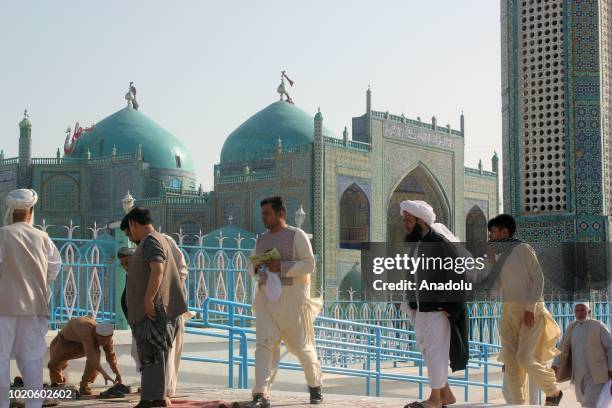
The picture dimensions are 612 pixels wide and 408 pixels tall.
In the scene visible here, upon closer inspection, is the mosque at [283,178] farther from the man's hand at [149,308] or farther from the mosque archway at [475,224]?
the man's hand at [149,308]

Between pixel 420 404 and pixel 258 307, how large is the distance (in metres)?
0.98

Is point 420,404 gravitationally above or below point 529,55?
below

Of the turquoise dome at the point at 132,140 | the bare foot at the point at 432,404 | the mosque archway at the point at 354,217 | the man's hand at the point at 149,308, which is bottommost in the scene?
the bare foot at the point at 432,404

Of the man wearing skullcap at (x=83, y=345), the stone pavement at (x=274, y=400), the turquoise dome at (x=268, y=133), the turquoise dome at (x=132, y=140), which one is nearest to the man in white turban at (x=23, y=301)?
the stone pavement at (x=274, y=400)

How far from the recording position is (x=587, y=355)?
5.34m

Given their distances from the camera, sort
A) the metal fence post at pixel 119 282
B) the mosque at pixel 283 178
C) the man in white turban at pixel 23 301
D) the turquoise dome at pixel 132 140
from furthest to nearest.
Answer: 1. the turquoise dome at pixel 132 140
2. the mosque at pixel 283 178
3. the metal fence post at pixel 119 282
4. the man in white turban at pixel 23 301

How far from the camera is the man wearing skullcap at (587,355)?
530 centimetres

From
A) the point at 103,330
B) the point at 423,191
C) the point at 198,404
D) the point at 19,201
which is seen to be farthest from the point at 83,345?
the point at 423,191

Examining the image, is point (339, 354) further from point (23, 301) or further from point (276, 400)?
point (23, 301)

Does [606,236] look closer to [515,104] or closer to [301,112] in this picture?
[515,104]

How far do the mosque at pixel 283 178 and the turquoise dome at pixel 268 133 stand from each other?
0.11ft

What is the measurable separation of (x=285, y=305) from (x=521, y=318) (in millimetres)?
1198

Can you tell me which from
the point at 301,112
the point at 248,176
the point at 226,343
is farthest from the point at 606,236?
the point at 301,112

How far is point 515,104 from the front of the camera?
936 cm
